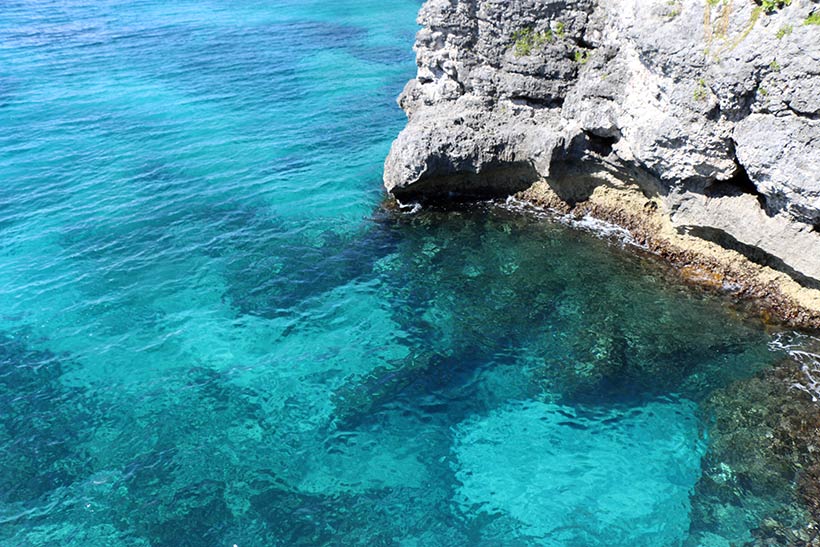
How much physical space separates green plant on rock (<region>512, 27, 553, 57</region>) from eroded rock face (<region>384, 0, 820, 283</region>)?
50 mm

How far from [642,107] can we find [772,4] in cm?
508

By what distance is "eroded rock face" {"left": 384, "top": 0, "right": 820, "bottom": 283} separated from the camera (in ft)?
61.7

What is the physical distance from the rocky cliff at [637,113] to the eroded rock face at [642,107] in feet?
0.16

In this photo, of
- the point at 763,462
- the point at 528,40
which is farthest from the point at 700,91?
the point at 763,462

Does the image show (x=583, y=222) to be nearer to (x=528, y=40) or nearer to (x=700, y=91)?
(x=700, y=91)

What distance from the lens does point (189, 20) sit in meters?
59.6

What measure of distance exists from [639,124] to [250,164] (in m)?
19.9

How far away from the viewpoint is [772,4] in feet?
60.9

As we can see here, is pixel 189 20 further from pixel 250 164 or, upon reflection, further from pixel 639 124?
pixel 639 124

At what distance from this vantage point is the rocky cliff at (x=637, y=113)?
18.8 m

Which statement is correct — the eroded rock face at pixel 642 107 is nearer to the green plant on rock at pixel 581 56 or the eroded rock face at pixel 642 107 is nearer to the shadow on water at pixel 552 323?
the green plant on rock at pixel 581 56

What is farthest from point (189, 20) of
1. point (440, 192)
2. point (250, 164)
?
point (440, 192)

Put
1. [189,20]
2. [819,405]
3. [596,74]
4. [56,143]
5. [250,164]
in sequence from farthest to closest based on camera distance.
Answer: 1. [189,20]
2. [56,143]
3. [250,164]
4. [596,74]
5. [819,405]

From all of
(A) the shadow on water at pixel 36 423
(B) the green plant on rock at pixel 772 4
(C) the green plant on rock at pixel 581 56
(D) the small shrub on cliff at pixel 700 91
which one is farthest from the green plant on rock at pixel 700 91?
(A) the shadow on water at pixel 36 423
